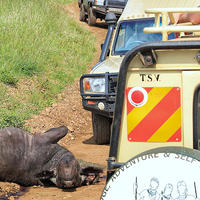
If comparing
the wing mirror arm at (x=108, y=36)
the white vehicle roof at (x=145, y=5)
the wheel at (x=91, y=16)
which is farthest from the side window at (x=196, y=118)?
the wheel at (x=91, y=16)

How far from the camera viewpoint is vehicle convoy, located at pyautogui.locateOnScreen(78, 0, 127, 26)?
61.2 feet

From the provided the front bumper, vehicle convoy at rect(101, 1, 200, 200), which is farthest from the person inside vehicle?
the front bumper

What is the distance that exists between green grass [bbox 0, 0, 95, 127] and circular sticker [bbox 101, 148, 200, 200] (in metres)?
5.15

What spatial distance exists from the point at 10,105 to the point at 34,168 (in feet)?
11.4

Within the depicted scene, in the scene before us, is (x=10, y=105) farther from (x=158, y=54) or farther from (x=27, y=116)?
(x=158, y=54)

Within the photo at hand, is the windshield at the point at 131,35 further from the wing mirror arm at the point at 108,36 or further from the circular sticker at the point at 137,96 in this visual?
the circular sticker at the point at 137,96

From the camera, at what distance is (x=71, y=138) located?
8.77m

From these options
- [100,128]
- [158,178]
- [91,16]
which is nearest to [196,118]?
[158,178]

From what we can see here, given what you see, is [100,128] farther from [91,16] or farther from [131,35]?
[91,16]

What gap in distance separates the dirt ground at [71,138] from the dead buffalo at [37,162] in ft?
0.35

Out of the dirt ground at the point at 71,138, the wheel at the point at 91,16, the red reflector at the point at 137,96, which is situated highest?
the wheel at the point at 91,16

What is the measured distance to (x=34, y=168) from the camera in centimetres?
586

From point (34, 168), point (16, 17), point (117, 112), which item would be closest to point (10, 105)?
point (34, 168)

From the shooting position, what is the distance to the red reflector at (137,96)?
3011 mm
